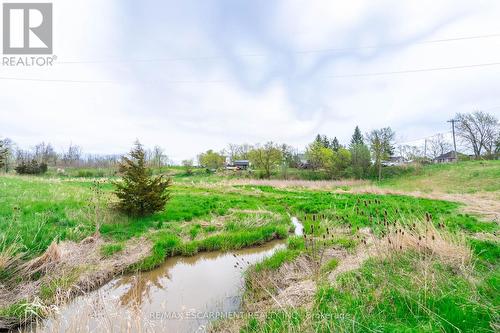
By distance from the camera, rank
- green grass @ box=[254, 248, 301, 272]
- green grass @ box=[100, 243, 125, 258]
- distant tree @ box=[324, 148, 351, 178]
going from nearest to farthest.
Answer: green grass @ box=[254, 248, 301, 272]
green grass @ box=[100, 243, 125, 258]
distant tree @ box=[324, 148, 351, 178]

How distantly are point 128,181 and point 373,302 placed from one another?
28.7 feet

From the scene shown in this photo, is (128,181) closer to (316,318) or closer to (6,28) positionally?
(6,28)

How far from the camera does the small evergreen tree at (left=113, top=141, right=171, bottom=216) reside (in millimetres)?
9172

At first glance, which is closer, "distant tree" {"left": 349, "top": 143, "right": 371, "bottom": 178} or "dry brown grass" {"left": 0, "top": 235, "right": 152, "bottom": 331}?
"dry brown grass" {"left": 0, "top": 235, "right": 152, "bottom": 331}

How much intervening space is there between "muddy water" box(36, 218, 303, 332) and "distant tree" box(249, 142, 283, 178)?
35914 millimetres

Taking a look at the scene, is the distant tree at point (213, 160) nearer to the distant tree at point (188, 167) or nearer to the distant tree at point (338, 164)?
the distant tree at point (188, 167)

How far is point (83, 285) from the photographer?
5.16 m

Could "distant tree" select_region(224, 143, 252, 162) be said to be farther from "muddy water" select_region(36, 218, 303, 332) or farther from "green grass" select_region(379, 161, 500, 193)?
"muddy water" select_region(36, 218, 303, 332)

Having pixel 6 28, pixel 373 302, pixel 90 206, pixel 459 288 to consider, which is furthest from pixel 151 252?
pixel 6 28

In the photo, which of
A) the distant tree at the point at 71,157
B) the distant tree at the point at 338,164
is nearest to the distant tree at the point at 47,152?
the distant tree at the point at 71,157

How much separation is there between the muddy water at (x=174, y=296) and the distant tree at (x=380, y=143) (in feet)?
119

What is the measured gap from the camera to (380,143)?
1569 inches

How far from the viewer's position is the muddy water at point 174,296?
3479 mm

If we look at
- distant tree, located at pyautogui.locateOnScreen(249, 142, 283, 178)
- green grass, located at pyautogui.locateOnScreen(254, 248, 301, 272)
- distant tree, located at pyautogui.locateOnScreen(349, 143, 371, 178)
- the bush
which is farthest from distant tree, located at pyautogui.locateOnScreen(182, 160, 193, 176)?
green grass, located at pyautogui.locateOnScreen(254, 248, 301, 272)
